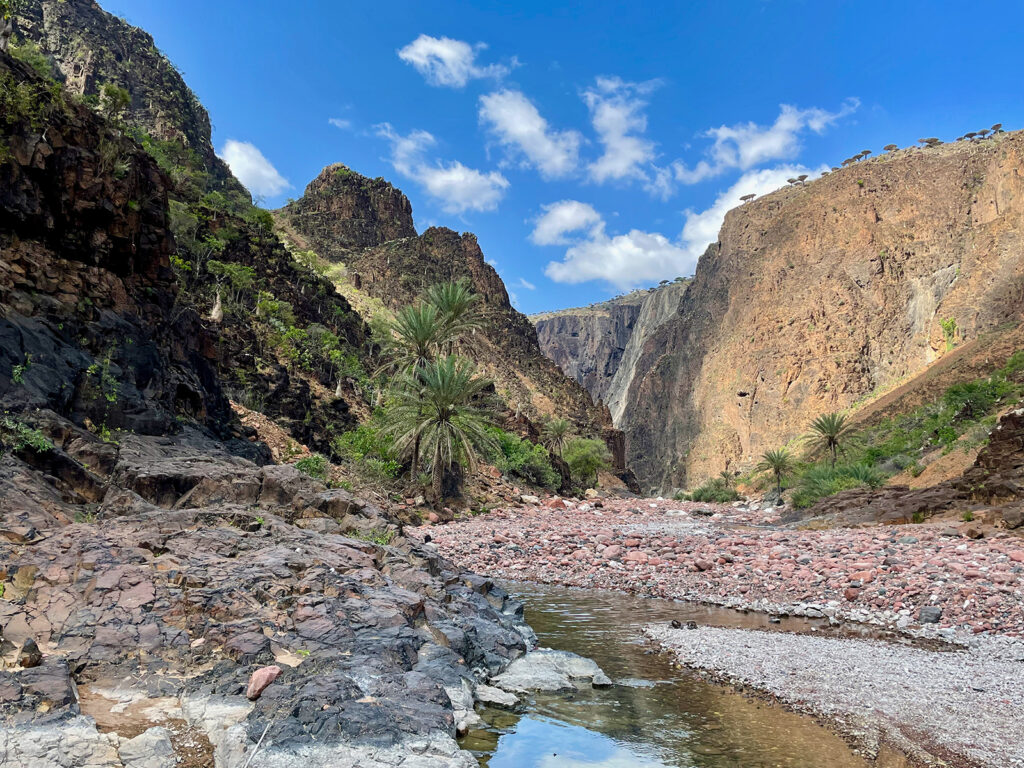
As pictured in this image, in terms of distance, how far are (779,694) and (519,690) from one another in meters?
2.63

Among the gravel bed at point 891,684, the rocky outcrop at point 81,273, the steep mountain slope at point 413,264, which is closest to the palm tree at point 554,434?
the steep mountain slope at point 413,264

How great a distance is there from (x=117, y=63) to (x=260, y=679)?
6898 centimetres

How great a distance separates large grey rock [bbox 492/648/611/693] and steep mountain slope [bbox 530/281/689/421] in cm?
15665

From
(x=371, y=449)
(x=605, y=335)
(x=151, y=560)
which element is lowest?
(x=151, y=560)

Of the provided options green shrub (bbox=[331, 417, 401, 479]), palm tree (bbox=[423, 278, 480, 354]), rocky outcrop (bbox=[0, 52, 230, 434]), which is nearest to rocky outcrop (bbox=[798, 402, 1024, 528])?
green shrub (bbox=[331, 417, 401, 479])

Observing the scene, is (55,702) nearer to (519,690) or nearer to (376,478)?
(519,690)

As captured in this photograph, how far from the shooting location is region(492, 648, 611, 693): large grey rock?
6.22m

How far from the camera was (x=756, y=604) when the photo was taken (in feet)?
33.6

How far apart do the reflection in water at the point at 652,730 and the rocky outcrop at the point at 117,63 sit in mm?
56776

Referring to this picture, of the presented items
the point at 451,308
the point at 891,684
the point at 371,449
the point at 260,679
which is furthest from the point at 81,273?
the point at 451,308

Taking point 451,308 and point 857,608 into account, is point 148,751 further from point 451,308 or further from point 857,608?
point 451,308

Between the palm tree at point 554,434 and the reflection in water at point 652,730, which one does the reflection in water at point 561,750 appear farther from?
the palm tree at point 554,434

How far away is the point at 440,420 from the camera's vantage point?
78.0 feet

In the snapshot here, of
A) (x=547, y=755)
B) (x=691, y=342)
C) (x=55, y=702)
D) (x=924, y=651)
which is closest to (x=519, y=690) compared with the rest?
(x=547, y=755)
